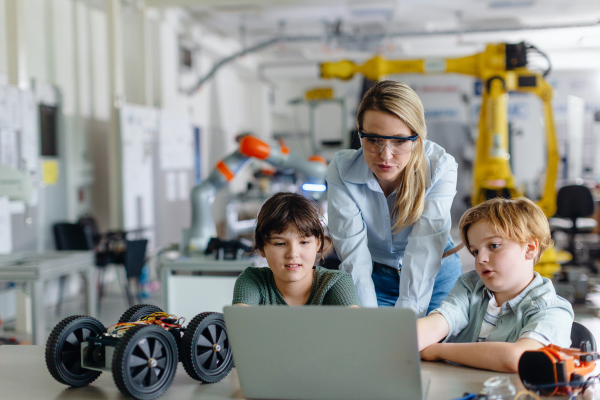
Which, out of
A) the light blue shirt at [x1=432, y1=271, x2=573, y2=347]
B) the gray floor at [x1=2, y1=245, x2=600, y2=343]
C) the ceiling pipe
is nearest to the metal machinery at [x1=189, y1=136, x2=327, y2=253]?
the gray floor at [x1=2, y1=245, x2=600, y2=343]

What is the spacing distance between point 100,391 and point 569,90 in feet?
35.3

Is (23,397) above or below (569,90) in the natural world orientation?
below

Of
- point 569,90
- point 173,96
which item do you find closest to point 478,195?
point 173,96

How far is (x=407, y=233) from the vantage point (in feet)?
5.35

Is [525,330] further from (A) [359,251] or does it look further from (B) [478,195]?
(B) [478,195]

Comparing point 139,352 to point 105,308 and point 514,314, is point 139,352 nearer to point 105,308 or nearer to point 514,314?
point 514,314

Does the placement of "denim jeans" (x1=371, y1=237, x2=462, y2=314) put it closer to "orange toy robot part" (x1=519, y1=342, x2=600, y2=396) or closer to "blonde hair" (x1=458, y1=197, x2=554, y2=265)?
"blonde hair" (x1=458, y1=197, x2=554, y2=265)

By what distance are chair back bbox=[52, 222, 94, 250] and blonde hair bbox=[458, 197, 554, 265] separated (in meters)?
3.84

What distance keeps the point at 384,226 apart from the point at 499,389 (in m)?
0.75

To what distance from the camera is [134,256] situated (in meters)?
4.37

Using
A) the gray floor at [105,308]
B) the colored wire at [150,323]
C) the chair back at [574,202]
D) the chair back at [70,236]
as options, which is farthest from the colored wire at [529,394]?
the chair back at [574,202]

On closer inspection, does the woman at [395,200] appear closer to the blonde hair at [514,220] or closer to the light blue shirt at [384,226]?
the light blue shirt at [384,226]

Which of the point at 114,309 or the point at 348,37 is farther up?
the point at 348,37

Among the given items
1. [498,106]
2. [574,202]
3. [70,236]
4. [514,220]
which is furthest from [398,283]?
[574,202]
